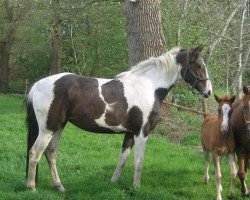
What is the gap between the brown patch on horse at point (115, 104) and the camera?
6.67 metres

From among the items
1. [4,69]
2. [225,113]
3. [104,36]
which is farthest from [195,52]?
[4,69]

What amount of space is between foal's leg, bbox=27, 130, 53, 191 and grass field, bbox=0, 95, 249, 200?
0.71 ft

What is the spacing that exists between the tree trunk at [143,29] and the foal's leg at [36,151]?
6085 mm

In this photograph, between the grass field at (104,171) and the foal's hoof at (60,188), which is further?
the foal's hoof at (60,188)

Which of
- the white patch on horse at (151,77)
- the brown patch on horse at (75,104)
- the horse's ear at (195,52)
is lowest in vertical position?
the brown patch on horse at (75,104)

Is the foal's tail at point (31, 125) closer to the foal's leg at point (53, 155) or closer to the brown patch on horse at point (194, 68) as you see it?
the foal's leg at point (53, 155)

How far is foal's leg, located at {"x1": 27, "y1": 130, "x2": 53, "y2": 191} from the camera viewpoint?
6555 millimetres

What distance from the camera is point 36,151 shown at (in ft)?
21.6

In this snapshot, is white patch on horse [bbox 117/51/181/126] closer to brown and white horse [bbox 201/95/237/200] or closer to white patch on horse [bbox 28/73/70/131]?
brown and white horse [bbox 201/95/237/200]

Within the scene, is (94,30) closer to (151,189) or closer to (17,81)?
(17,81)

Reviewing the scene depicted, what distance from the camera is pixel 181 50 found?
7191 mm

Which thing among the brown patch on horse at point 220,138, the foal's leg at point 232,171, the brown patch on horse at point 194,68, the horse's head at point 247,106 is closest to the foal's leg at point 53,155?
the brown patch on horse at point 194,68

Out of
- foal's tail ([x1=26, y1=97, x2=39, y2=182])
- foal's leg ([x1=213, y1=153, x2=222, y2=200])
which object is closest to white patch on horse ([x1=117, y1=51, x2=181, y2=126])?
foal's leg ([x1=213, y1=153, x2=222, y2=200])

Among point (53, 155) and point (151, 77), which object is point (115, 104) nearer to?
point (151, 77)
